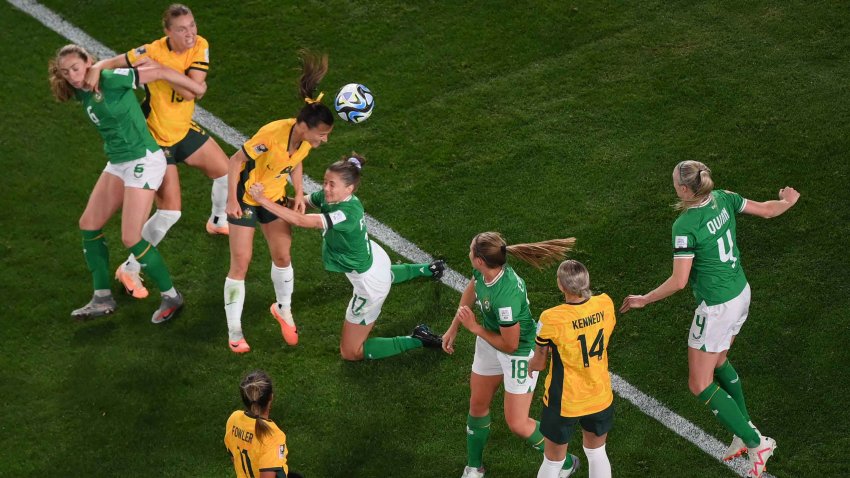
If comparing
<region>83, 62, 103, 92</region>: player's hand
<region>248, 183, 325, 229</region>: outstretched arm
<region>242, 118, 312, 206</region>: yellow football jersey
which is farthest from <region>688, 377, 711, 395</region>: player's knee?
<region>83, 62, 103, 92</region>: player's hand

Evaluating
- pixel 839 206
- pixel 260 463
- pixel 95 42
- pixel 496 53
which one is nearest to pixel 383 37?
pixel 496 53

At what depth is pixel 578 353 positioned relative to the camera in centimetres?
602

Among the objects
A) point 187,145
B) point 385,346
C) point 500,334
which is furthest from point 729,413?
point 187,145

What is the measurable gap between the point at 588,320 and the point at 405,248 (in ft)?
9.64

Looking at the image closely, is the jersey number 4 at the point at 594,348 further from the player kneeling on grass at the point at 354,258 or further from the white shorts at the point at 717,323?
the player kneeling on grass at the point at 354,258

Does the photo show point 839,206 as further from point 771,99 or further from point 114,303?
point 114,303

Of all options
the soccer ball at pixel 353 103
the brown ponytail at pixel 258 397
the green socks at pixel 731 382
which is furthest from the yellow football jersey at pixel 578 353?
the soccer ball at pixel 353 103

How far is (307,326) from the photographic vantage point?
8094mm

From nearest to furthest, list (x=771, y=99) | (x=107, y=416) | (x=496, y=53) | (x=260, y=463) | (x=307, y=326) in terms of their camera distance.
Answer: (x=260, y=463) < (x=107, y=416) < (x=307, y=326) < (x=771, y=99) < (x=496, y=53)

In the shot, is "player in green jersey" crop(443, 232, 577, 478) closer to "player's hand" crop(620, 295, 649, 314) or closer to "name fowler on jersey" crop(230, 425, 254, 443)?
"player's hand" crop(620, 295, 649, 314)

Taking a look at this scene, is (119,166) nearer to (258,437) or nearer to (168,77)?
(168,77)

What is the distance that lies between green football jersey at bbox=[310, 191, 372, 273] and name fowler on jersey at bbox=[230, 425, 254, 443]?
64.2 inches

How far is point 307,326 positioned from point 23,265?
2649 millimetres

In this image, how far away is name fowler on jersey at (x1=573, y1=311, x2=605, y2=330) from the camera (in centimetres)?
595
